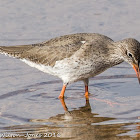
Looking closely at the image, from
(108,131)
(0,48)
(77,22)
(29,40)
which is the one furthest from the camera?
(77,22)

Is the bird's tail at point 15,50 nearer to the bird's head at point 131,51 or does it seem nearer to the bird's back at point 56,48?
the bird's back at point 56,48

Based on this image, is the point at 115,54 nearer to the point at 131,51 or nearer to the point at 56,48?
the point at 131,51

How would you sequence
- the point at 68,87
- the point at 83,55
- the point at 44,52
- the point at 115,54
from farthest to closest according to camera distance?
the point at 68,87
the point at 44,52
the point at 115,54
the point at 83,55

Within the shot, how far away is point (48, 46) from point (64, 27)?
4.32m

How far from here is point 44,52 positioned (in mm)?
13516

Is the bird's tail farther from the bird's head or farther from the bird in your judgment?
the bird's head

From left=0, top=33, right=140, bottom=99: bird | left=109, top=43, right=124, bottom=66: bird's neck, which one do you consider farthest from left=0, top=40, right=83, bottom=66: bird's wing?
left=109, top=43, right=124, bottom=66: bird's neck

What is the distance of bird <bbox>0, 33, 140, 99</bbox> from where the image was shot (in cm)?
1269

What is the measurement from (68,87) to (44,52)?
5.59 feet

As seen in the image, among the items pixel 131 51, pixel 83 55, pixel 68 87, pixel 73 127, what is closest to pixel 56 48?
pixel 83 55

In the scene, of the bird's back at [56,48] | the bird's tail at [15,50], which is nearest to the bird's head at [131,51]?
the bird's back at [56,48]

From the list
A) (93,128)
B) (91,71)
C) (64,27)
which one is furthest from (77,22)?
(93,128)

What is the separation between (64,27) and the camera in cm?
1766

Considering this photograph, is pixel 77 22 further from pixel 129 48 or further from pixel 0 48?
pixel 129 48
